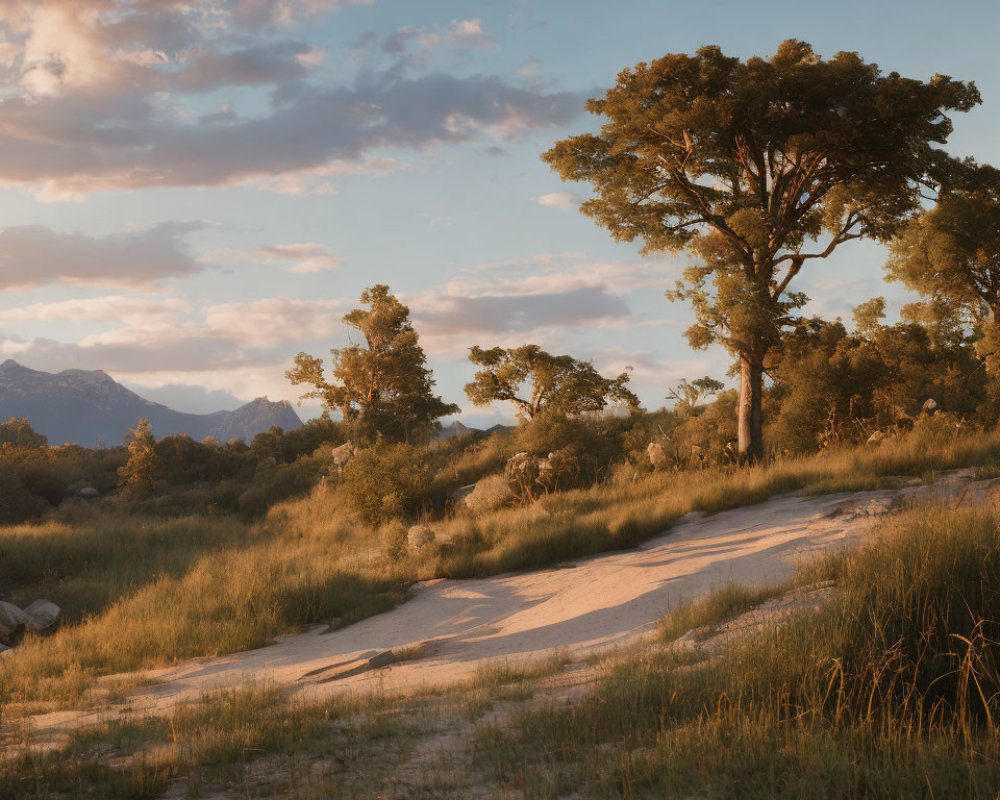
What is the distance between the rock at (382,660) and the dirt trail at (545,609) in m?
0.09

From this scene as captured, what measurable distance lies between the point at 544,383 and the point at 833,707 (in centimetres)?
1961

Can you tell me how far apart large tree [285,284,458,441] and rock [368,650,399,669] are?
23109 mm

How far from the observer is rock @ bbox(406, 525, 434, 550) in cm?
1311

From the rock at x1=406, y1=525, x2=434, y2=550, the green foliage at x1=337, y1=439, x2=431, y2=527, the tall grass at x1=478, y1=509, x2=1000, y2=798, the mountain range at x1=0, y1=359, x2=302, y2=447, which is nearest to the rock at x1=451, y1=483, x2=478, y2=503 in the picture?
the green foliage at x1=337, y1=439, x2=431, y2=527

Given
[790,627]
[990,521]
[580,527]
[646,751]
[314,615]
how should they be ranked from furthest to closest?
[580,527]
[314,615]
[990,521]
[790,627]
[646,751]

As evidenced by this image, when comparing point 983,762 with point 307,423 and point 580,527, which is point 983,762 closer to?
point 580,527

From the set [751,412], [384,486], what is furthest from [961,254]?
[384,486]

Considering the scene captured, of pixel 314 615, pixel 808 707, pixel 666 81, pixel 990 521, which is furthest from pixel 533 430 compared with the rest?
pixel 808 707

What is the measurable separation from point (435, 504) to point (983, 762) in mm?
15463

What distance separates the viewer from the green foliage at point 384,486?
58.4 feet

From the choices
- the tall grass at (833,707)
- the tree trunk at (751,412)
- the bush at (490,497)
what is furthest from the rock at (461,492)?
the tall grass at (833,707)

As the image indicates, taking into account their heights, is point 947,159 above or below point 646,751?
above

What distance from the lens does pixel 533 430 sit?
21234 millimetres

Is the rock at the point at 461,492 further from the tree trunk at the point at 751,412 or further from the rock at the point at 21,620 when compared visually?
the rock at the point at 21,620
